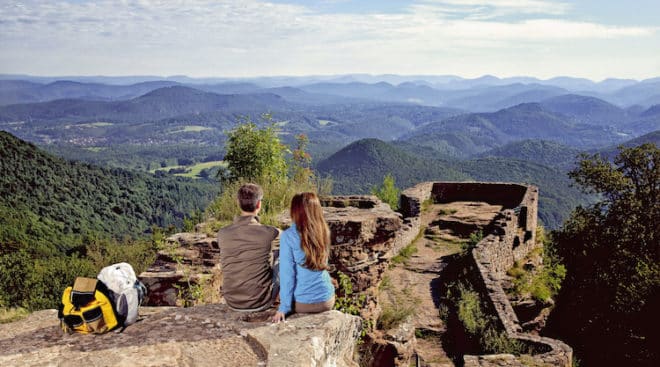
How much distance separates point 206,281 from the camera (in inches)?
283

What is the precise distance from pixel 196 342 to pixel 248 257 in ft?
3.37

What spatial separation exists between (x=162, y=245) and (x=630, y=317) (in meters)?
13.2

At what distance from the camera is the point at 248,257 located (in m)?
4.99

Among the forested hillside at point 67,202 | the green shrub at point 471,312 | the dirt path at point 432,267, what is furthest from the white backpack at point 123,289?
the forested hillside at point 67,202

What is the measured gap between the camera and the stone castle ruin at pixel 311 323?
4.02 metres

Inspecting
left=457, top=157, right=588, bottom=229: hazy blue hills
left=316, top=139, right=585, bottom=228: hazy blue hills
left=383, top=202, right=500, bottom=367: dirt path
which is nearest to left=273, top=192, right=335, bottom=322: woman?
left=383, top=202, right=500, bottom=367: dirt path

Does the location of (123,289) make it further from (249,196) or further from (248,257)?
(249,196)

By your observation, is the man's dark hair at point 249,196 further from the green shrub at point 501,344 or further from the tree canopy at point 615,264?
the tree canopy at point 615,264

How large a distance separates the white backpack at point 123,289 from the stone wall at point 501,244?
5311 mm

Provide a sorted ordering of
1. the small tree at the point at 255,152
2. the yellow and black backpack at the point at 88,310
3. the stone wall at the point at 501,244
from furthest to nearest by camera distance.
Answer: the small tree at the point at 255,152
the stone wall at the point at 501,244
the yellow and black backpack at the point at 88,310

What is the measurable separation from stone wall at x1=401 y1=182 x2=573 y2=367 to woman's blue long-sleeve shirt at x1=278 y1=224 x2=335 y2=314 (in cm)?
416

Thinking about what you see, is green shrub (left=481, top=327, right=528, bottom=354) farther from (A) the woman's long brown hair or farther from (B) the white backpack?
(B) the white backpack

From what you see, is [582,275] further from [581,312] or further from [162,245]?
[162,245]

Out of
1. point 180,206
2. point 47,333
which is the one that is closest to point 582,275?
point 47,333
